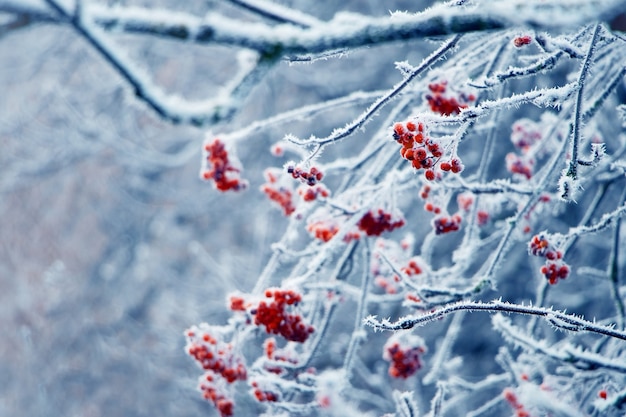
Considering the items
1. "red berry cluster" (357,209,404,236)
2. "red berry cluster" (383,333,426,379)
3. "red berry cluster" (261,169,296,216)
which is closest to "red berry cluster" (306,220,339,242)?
"red berry cluster" (357,209,404,236)

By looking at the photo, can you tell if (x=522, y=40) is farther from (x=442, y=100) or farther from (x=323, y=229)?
(x=323, y=229)

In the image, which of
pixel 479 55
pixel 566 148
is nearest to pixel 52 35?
pixel 479 55

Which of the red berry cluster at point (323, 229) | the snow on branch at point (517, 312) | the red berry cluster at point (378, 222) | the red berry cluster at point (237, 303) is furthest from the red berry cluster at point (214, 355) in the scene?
the snow on branch at point (517, 312)

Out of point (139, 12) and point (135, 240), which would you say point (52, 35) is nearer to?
point (135, 240)

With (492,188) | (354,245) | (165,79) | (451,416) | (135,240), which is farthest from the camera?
(165,79)

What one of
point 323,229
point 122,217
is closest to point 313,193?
point 323,229

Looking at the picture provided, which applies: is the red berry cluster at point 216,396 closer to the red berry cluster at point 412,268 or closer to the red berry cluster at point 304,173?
the red berry cluster at point 412,268

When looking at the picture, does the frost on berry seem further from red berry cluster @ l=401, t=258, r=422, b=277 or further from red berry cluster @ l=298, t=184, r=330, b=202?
red berry cluster @ l=401, t=258, r=422, b=277
